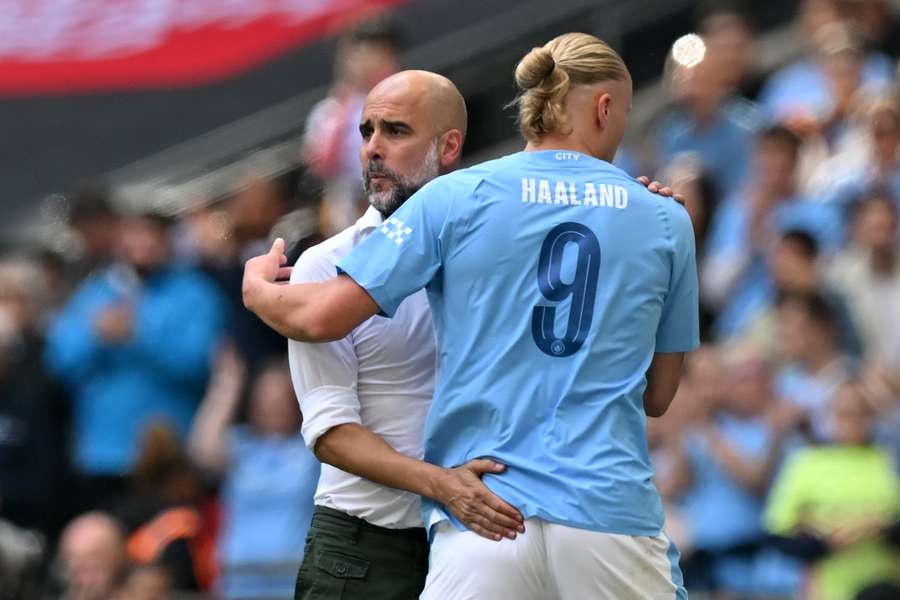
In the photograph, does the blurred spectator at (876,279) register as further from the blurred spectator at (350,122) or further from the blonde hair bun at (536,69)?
the blonde hair bun at (536,69)

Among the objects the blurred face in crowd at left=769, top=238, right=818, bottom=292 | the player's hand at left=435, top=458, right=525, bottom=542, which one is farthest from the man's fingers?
the blurred face in crowd at left=769, top=238, right=818, bottom=292

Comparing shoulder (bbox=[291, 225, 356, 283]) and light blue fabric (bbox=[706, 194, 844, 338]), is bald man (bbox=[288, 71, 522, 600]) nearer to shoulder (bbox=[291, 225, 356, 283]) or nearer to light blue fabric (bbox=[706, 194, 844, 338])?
shoulder (bbox=[291, 225, 356, 283])

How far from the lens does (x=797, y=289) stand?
27.5ft

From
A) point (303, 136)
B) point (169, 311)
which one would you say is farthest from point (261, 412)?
point (303, 136)

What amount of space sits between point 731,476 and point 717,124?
237cm

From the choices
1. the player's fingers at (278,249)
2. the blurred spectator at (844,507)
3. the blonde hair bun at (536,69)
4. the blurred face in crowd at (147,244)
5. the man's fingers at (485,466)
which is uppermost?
the blurred face in crowd at (147,244)

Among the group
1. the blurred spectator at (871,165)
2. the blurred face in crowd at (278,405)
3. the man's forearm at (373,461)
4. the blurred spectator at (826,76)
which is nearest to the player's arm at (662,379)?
the man's forearm at (373,461)

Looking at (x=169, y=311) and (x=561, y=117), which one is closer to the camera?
(x=561, y=117)

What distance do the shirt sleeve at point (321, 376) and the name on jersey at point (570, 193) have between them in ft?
2.11

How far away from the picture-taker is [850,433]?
24.7 ft

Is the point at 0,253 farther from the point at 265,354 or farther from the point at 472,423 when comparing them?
the point at 472,423

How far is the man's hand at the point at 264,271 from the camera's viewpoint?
15.6 feet

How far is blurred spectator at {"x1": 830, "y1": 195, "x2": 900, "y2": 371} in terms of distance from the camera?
27.0 ft

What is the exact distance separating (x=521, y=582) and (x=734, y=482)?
3.59 metres
